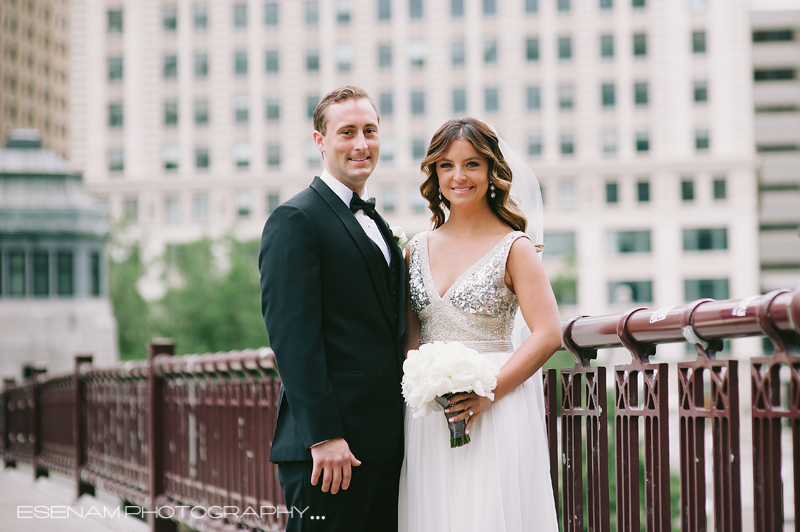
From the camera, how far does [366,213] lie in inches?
163

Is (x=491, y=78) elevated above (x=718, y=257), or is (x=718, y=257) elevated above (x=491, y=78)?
(x=491, y=78)

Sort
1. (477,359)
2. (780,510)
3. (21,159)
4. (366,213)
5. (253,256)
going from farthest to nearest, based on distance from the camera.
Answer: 1. (253,256)
2. (21,159)
3. (366,213)
4. (477,359)
5. (780,510)

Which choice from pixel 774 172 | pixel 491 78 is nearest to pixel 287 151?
pixel 491 78

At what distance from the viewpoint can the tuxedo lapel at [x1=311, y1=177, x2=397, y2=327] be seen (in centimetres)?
391

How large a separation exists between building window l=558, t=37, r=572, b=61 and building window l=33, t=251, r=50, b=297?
143ft

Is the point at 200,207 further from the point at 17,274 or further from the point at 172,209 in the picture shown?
the point at 17,274

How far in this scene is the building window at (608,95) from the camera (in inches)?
2499

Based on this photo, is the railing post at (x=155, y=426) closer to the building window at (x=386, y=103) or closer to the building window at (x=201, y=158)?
the building window at (x=386, y=103)

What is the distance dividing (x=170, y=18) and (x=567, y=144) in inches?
1237

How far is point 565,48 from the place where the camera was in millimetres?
64188

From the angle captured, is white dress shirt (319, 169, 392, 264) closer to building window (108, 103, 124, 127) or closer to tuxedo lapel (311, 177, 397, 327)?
tuxedo lapel (311, 177, 397, 327)

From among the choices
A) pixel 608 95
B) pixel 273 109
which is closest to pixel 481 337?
pixel 608 95

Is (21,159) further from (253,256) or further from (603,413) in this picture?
(603,413)

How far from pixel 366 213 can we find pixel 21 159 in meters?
30.3
